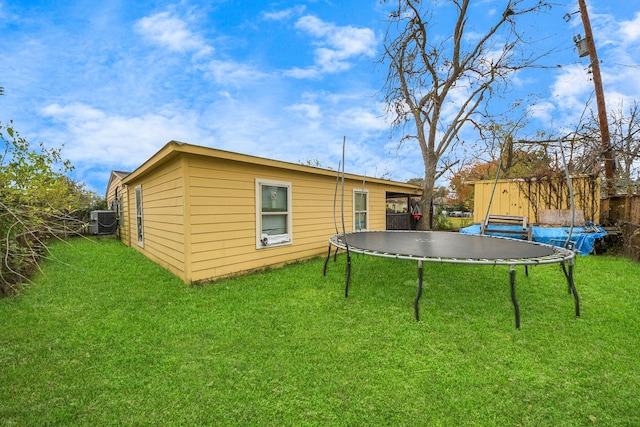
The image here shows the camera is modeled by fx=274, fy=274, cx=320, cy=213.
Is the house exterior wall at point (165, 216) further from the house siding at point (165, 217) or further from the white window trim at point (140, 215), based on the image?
the white window trim at point (140, 215)

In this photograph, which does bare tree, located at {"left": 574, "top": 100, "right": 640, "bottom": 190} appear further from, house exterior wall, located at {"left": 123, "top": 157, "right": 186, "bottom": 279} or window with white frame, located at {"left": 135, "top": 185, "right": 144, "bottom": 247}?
window with white frame, located at {"left": 135, "top": 185, "right": 144, "bottom": 247}

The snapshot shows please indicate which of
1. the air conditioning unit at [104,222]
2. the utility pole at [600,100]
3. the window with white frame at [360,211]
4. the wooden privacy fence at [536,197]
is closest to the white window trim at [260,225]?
the window with white frame at [360,211]

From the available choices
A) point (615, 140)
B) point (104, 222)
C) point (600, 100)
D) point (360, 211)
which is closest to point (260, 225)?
point (360, 211)

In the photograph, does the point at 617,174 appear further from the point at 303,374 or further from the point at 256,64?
the point at 256,64

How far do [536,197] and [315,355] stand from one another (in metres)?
8.40

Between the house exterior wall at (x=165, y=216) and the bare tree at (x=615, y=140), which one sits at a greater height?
the bare tree at (x=615, y=140)

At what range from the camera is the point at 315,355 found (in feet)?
7.57

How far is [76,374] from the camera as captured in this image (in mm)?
2033

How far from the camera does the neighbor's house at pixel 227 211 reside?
4.18 meters

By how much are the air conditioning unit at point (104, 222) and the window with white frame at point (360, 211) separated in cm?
848

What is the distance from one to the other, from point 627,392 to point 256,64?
29.5ft

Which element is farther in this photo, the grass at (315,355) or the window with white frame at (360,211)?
the window with white frame at (360,211)

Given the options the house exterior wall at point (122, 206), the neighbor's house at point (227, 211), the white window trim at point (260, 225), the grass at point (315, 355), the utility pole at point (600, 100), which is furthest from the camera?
the house exterior wall at point (122, 206)

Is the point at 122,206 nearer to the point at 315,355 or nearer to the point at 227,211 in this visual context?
the point at 227,211
